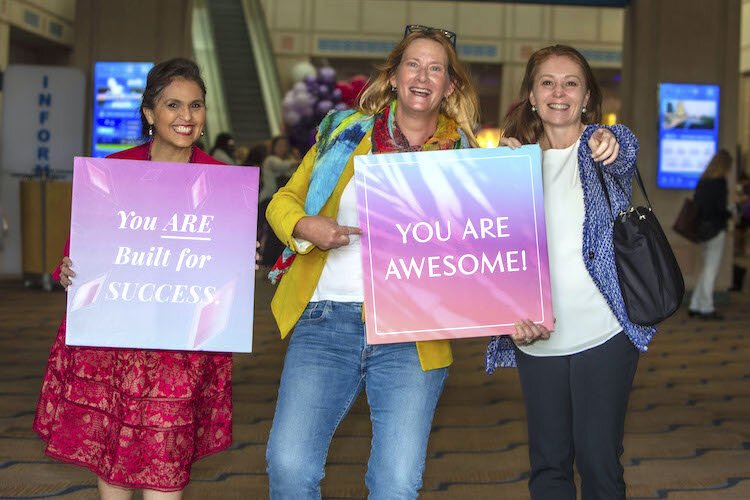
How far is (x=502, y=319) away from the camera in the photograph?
2.68 m

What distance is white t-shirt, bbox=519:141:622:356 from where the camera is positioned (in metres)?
2.82

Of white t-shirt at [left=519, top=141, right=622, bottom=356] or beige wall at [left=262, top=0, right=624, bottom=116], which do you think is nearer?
white t-shirt at [left=519, top=141, right=622, bottom=356]

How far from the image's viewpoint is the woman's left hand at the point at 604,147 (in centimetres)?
276

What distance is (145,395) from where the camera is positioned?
9.39 ft

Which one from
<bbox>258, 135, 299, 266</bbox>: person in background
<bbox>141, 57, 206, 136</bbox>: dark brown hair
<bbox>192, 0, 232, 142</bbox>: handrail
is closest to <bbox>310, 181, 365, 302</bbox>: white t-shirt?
<bbox>141, 57, 206, 136</bbox>: dark brown hair

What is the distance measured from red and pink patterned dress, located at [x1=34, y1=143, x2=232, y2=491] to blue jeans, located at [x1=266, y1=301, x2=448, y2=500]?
0.34 meters

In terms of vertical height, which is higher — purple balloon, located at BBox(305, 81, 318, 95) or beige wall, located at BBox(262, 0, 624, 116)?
beige wall, located at BBox(262, 0, 624, 116)

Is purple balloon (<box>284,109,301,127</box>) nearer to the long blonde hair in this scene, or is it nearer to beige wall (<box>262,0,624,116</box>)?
beige wall (<box>262,0,624,116</box>)

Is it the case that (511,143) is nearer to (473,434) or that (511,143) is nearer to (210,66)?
(473,434)

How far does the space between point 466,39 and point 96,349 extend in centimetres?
2053

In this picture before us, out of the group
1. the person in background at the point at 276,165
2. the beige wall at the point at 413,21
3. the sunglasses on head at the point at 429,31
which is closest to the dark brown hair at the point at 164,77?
the sunglasses on head at the point at 429,31

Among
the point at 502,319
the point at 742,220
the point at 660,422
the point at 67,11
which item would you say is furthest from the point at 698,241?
the point at 67,11

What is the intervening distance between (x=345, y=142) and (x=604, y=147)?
624 millimetres

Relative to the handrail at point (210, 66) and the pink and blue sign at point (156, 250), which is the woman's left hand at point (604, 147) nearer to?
the pink and blue sign at point (156, 250)
